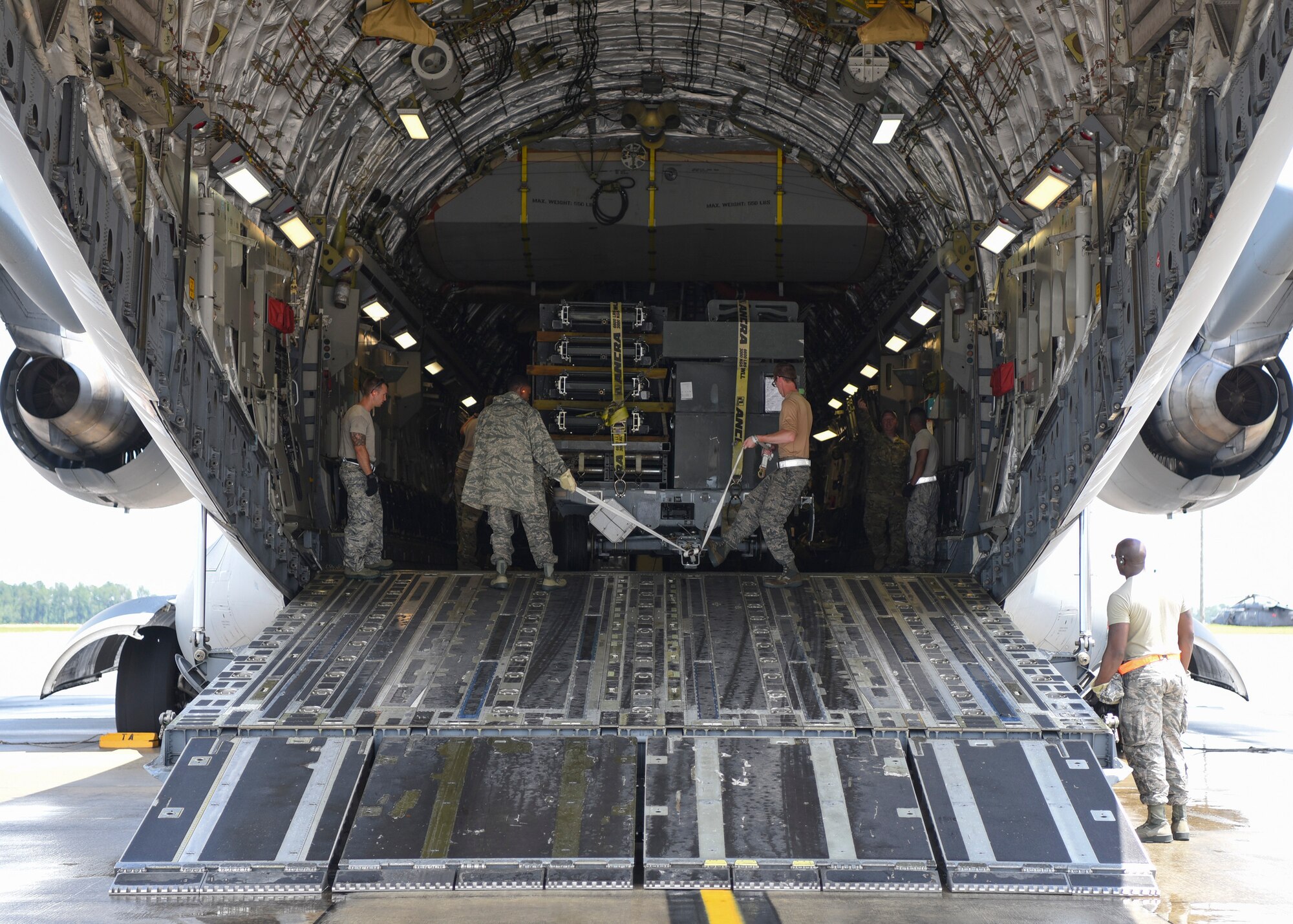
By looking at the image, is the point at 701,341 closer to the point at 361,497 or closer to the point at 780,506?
the point at 780,506

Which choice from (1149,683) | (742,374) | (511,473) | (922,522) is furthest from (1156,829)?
(742,374)

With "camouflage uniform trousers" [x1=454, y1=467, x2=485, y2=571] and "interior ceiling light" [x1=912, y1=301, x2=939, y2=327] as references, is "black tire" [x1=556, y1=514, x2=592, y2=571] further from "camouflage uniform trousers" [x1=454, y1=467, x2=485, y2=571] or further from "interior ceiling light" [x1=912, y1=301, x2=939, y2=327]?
"interior ceiling light" [x1=912, y1=301, x2=939, y2=327]

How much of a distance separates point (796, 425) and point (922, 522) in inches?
85.1

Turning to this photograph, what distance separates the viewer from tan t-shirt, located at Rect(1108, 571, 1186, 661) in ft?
20.1

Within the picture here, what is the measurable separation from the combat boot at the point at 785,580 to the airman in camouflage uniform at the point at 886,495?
3.28 m

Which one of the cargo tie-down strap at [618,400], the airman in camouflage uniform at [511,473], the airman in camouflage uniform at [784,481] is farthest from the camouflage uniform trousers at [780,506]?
the cargo tie-down strap at [618,400]

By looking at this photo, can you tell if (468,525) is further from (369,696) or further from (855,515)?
(855,515)

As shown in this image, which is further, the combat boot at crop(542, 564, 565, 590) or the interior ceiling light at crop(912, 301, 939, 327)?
the interior ceiling light at crop(912, 301, 939, 327)

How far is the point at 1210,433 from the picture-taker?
7.42 meters

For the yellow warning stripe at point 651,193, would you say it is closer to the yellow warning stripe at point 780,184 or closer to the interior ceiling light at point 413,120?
the yellow warning stripe at point 780,184

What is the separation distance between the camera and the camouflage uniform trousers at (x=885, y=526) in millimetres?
11125

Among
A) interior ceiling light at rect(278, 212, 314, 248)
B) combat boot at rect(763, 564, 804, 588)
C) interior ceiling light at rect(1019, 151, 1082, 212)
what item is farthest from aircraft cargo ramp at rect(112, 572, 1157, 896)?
interior ceiling light at rect(278, 212, 314, 248)

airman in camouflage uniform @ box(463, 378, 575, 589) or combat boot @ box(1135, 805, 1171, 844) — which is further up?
airman in camouflage uniform @ box(463, 378, 575, 589)

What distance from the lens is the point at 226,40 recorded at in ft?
22.0
